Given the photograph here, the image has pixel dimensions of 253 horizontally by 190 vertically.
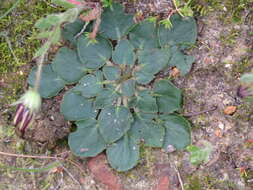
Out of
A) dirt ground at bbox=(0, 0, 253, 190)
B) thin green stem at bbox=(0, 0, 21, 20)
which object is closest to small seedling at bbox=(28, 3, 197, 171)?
dirt ground at bbox=(0, 0, 253, 190)

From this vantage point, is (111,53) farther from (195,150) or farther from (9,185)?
(9,185)

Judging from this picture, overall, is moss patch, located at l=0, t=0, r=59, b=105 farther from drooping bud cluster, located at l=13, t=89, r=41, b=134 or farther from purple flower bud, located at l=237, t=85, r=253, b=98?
purple flower bud, located at l=237, t=85, r=253, b=98

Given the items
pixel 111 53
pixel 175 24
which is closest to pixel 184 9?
pixel 175 24

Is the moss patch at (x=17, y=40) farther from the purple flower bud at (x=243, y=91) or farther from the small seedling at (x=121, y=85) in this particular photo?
the purple flower bud at (x=243, y=91)

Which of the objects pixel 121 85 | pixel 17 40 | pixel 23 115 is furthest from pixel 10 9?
pixel 121 85

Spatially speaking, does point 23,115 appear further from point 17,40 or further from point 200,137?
point 200,137

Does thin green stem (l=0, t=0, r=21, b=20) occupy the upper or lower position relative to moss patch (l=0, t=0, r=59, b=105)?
upper

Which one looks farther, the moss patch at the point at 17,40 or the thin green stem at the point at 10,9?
the moss patch at the point at 17,40

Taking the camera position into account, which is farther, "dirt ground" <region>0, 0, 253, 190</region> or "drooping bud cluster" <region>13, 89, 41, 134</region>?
"dirt ground" <region>0, 0, 253, 190</region>

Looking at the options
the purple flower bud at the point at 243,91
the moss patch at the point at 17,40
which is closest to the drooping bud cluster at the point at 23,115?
the moss patch at the point at 17,40
